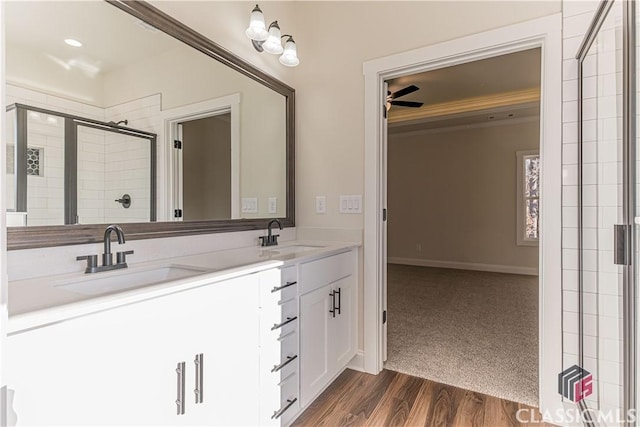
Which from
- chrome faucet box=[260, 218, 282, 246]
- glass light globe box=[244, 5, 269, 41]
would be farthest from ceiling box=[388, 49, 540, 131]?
chrome faucet box=[260, 218, 282, 246]

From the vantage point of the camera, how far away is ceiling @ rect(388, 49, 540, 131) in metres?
3.56

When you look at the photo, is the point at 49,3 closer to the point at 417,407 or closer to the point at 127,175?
the point at 127,175

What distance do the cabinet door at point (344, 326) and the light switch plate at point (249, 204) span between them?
70 cm

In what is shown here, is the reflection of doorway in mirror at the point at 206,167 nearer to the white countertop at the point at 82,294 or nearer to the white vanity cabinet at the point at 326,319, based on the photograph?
the white countertop at the point at 82,294

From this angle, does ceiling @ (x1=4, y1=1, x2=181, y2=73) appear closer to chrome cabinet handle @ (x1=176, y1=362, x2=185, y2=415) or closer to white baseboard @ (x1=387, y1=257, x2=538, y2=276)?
chrome cabinet handle @ (x1=176, y1=362, x2=185, y2=415)

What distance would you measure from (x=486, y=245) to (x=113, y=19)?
226 inches

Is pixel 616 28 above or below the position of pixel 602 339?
above

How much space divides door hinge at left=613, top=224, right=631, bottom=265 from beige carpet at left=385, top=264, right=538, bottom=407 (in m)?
1.01

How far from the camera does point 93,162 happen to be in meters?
1.32

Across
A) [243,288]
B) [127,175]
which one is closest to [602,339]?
[243,288]

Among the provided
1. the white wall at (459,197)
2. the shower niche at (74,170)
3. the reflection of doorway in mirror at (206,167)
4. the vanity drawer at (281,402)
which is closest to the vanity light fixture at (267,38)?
the reflection of doorway in mirror at (206,167)

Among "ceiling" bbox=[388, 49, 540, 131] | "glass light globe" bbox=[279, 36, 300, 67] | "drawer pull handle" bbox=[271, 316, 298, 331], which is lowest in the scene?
"drawer pull handle" bbox=[271, 316, 298, 331]

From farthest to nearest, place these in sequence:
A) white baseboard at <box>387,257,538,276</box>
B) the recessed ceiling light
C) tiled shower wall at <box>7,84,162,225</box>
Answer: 1. white baseboard at <box>387,257,538,276</box>
2. the recessed ceiling light
3. tiled shower wall at <box>7,84,162,225</box>

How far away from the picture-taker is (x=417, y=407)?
1.78 m
